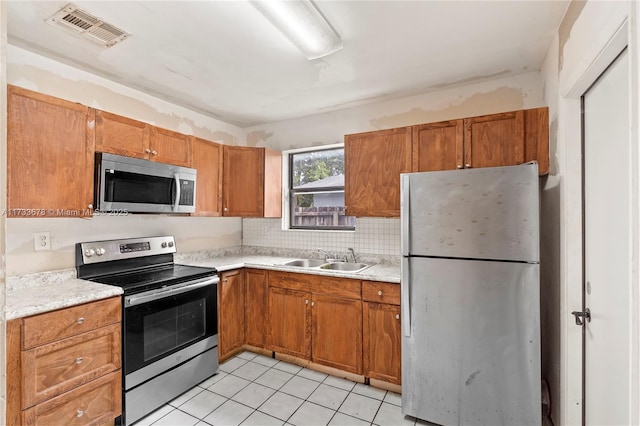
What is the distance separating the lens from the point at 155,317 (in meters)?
2.24

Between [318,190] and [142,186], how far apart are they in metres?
1.83

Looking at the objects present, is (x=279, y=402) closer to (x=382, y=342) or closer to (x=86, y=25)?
(x=382, y=342)

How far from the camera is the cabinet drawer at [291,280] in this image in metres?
2.81

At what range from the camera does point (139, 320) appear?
2.13 meters

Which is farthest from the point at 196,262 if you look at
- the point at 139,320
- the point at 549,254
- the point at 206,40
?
the point at 549,254

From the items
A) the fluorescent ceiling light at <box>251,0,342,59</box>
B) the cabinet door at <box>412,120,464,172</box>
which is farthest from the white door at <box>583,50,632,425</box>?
the fluorescent ceiling light at <box>251,0,342,59</box>

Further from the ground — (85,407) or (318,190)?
(318,190)

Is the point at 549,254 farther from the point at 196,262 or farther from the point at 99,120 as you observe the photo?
the point at 99,120

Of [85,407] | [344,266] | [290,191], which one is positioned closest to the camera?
[85,407]

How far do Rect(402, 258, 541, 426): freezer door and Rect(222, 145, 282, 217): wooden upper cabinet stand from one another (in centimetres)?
193

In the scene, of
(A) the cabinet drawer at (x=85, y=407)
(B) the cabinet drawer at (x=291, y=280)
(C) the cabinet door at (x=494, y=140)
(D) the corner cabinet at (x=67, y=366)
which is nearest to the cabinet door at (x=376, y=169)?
(C) the cabinet door at (x=494, y=140)

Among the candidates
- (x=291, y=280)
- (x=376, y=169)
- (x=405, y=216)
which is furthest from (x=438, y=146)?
(x=291, y=280)

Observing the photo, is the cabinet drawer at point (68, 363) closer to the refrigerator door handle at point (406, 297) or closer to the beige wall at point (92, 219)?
the beige wall at point (92, 219)

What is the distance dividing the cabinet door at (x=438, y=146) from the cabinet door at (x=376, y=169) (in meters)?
0.08
